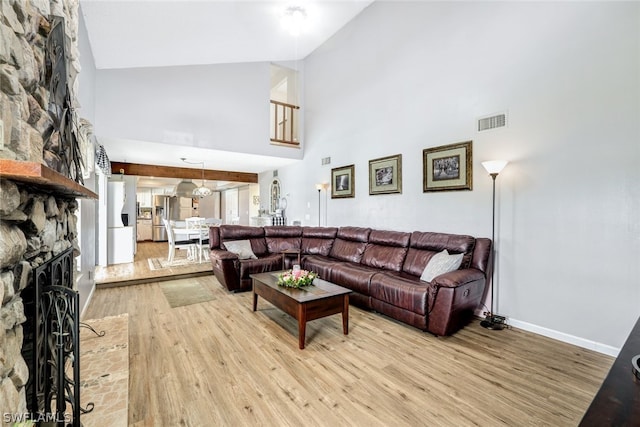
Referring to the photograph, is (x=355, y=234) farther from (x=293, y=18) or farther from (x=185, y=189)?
(x=185, y=189)

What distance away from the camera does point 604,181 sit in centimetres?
255

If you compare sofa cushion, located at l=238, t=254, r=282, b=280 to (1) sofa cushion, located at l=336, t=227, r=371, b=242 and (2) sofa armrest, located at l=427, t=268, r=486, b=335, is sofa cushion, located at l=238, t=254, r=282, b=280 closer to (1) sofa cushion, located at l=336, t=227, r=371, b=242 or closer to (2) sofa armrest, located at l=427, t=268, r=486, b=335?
(1) sofa cushion, located at l=336, t=227, r=371, b=242

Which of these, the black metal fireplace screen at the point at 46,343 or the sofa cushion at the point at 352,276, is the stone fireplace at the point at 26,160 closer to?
the black metal fireplace screen at the point at 46,343

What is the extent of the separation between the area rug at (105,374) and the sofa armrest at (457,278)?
2.55 meters

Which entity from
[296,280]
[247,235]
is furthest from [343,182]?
[296,280]

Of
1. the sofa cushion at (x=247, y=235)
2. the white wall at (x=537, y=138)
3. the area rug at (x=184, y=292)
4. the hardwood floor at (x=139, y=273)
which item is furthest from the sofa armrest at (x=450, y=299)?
the hardwood floor at (x=139, y=273)

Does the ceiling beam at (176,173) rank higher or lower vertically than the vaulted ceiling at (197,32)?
lower

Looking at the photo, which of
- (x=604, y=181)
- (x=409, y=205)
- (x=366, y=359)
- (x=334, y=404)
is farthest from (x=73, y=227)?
(x=604, y=181)

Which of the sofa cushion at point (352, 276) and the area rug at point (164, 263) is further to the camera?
the area rug at point (164, 263)

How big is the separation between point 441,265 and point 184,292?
11.8ft

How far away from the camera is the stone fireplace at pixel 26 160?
0.94 m

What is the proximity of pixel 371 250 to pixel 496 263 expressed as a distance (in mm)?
1617

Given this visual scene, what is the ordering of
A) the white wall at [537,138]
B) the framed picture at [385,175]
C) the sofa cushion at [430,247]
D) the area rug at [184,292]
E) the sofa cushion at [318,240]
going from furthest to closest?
the sofa cushion at [318,240] → the framed picture at [385,175] → the area rug at [184,292] → the sofa cushion at [430,247] → the white wall at [537,138]

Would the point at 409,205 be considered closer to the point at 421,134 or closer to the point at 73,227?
the point at 421,134
